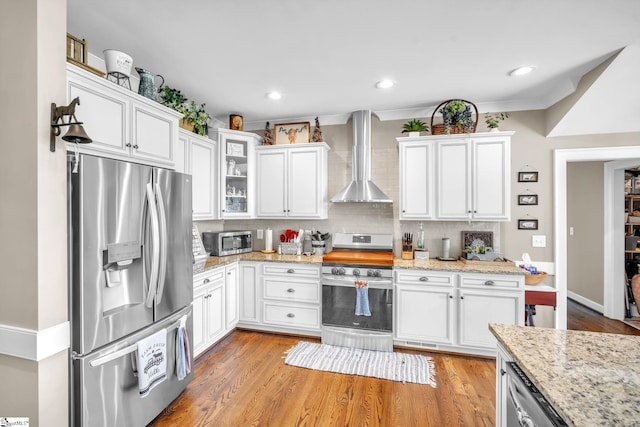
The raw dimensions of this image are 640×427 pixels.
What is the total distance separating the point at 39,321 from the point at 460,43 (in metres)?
3.11

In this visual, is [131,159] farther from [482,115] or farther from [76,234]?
[482,115]

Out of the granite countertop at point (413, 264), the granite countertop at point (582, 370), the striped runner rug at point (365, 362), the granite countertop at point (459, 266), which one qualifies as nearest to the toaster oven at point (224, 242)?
the granite countertop at point (413, 264)

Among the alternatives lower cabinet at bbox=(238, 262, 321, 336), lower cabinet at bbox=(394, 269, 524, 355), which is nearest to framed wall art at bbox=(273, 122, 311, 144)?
lower cabinet at bbox=(238, 262, 321, 336)

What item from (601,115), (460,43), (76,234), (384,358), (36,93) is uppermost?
(460,43)

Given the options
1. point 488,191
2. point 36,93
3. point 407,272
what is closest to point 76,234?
point 36,93

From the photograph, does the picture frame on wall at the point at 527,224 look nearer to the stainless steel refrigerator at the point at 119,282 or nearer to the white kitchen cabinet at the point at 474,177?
the white kitchen cabinet at the point at 474,177

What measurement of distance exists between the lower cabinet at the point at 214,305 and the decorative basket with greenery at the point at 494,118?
131 inches

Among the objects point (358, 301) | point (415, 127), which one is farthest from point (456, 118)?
point (358, 301)

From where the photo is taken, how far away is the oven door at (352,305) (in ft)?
10.0

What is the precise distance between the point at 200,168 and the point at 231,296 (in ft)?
5.05

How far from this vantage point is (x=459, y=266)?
296 cm

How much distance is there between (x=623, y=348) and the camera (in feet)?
3.91

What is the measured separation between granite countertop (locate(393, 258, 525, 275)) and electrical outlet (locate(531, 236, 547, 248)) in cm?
52

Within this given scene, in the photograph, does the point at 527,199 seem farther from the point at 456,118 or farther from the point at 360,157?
the point at 360,157
